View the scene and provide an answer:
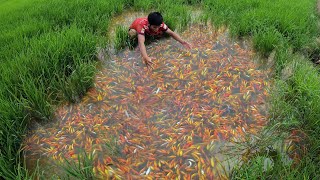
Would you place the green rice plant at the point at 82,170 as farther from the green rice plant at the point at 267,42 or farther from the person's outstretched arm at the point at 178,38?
the green rice plant at the point at 267,42

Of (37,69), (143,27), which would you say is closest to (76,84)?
(37,69)

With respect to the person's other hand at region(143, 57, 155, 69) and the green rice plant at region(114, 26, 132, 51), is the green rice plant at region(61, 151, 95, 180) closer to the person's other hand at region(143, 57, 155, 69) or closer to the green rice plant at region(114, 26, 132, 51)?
the person's other hand at region(143, 57, 155, 69)

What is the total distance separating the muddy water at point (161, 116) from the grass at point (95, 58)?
0.59 feet

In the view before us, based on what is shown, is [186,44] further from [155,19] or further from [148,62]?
[148,62]

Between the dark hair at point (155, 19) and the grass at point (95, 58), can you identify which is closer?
the grass at point (95, 58)

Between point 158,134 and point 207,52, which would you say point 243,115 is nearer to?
point 158,134

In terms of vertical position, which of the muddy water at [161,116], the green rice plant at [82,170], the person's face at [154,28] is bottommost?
the muddy water at [161,116]

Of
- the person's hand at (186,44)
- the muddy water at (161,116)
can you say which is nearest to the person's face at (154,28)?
the muddy water at (161,116)

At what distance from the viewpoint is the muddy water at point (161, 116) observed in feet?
8.31

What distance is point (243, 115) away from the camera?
307 centimetres

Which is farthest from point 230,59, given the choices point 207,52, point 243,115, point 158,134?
point 158,134

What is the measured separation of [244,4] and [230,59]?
229 cm

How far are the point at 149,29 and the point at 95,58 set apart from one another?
1.05 meters

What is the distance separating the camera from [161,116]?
305cm
